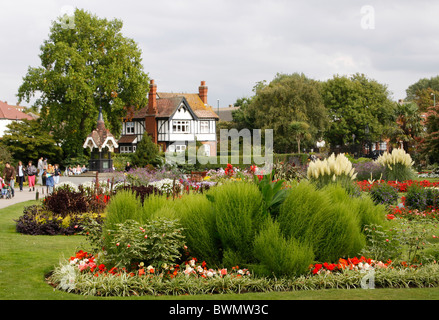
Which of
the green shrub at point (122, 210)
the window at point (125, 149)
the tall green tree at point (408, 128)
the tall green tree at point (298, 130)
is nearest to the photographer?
the green shrub at point (122, 210)

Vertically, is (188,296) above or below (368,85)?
below

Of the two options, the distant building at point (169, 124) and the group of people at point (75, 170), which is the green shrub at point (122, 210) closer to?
the group of people at point (75, 170)

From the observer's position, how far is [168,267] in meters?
6.71

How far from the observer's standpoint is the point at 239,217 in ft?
22.6

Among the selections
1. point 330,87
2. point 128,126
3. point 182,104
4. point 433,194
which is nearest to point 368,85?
point 330,87

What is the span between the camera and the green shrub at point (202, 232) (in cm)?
707

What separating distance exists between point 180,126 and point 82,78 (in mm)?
17267

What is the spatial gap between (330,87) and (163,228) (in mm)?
57692

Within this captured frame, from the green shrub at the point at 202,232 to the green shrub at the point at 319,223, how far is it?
100cm

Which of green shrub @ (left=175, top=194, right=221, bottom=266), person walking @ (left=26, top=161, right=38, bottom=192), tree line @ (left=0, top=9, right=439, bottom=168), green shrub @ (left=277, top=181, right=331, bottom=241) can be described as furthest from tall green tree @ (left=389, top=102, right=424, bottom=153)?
green shrub @ (left=175, top=194, right=221, bottom=266)

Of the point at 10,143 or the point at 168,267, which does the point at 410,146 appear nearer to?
the point at 10,143

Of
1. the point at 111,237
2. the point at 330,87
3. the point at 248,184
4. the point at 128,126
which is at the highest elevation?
the point at 330,87

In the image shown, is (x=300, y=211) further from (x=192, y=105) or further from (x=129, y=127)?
(x=192, y=105)

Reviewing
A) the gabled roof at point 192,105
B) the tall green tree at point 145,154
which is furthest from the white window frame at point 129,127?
the tall green tree at point 145,154
